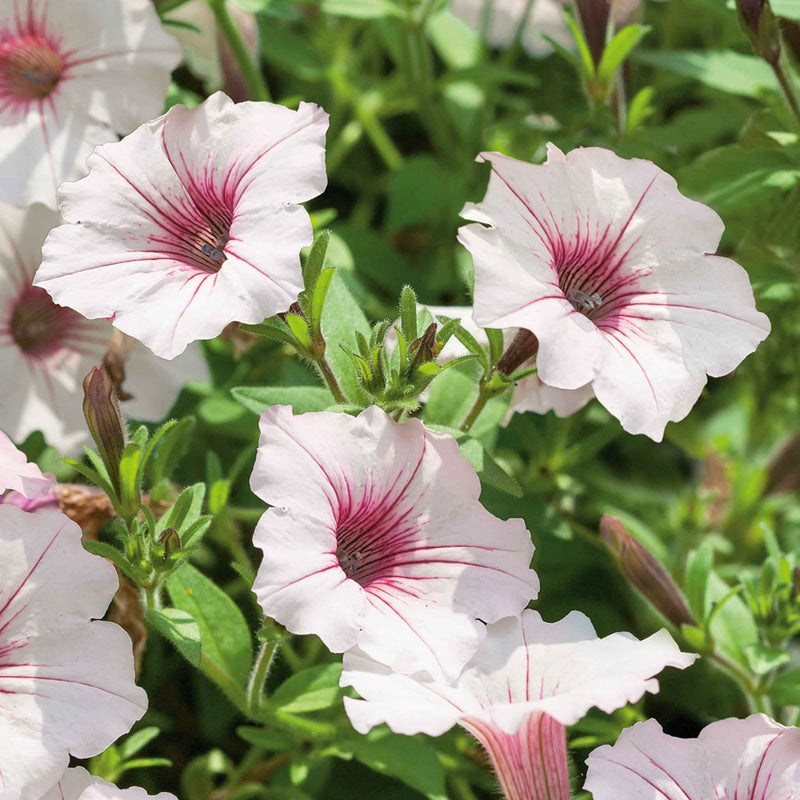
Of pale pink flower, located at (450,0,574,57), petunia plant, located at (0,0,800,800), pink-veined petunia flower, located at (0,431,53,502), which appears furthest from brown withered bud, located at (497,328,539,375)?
pale pink flower, located at (450,0,574,57)

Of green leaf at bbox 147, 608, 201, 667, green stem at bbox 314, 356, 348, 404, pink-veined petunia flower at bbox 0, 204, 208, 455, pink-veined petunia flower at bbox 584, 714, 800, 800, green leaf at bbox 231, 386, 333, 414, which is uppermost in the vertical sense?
green stem at bbox 314, 356, 348, 404

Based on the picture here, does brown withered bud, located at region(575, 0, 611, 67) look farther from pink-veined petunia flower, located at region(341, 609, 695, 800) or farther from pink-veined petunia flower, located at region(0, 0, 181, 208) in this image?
pink-veined petunia flower, located at region(341, 609, 695, 800)

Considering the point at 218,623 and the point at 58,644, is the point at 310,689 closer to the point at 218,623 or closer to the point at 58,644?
the point at 218,623

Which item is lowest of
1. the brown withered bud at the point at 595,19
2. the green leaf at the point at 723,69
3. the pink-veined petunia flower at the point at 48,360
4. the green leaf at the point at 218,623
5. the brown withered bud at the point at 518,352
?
the green leaf at the point at 218,623

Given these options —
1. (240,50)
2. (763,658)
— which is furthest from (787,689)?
(240,50)

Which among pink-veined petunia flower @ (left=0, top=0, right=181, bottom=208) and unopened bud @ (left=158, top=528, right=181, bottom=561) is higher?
pink-veined petunia flower @ (left=0, top=0, right=181, bottom=208)

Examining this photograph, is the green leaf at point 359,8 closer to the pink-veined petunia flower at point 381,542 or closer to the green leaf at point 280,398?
the green leaf at point 280,398

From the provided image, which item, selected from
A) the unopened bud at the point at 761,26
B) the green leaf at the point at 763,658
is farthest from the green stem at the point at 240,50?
the green leaf at the point at 763,658
